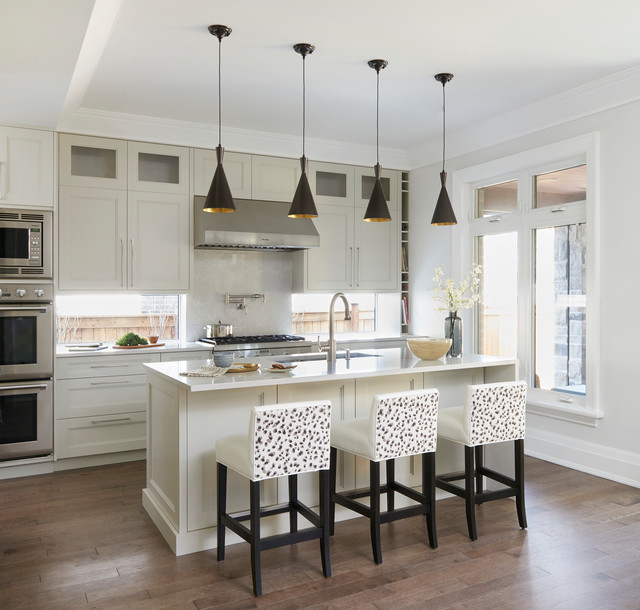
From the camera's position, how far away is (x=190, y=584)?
2.68 meters

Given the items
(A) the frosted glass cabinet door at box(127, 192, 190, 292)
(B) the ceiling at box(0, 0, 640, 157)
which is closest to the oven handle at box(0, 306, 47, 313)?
(A) the frosted glass cabinet door at box(127, 192, 190, 292)

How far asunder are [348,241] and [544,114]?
2106 mm

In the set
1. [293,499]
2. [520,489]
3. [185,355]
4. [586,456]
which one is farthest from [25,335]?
[586,456]

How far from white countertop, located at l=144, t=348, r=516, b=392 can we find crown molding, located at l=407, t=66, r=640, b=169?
204 centimetres

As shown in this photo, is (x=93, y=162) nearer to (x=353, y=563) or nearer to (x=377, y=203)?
(x=377, y=203)

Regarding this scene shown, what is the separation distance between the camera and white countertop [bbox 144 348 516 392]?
289 centimetres

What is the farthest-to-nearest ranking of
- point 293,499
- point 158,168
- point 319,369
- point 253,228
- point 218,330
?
point 218,330 < point 158,168 < point 253,228 < point 319,369 < point 293,499

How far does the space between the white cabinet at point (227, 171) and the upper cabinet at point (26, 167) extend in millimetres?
1187

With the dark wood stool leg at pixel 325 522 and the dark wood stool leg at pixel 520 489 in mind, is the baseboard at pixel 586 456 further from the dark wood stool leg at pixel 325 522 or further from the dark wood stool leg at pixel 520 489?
the dark wood stool leg at pixel 325 522

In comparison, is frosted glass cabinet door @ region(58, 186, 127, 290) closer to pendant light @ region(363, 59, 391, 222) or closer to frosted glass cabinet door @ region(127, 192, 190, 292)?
frosted glass cabinet door @ region(127, 192, 190, 292)

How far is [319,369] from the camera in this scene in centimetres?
330

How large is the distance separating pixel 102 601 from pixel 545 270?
392 centimetres

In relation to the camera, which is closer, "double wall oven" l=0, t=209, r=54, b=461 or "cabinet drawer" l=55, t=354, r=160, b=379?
"double wall oven" l=0, t=209, r=54, b=461

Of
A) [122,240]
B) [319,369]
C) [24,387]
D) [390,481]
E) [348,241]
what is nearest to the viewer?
[319,369]
